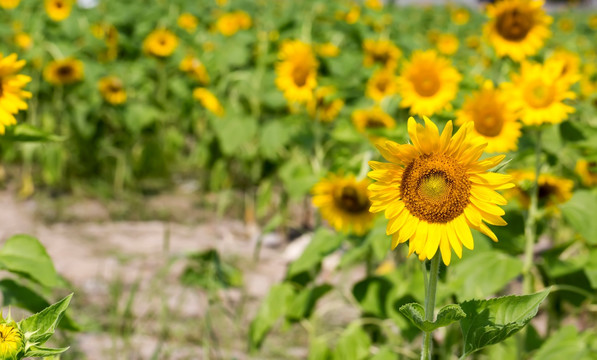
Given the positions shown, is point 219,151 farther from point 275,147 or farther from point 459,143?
point 459,143

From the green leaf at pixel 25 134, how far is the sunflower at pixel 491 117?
1.02m

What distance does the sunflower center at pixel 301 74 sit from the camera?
277 cm

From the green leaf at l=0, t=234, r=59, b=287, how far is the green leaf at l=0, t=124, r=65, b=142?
0.22m

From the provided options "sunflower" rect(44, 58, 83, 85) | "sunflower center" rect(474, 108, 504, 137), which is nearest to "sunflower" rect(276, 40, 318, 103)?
"sunflower center" rect(474, 108, 504, 137)

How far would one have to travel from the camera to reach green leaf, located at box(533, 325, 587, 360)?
1.73m

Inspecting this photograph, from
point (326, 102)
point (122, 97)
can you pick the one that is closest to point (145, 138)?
point (122, 97)

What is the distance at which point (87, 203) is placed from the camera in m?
4.22

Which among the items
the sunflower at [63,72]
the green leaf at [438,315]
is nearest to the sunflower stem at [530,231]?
the green leaf at [438,315]

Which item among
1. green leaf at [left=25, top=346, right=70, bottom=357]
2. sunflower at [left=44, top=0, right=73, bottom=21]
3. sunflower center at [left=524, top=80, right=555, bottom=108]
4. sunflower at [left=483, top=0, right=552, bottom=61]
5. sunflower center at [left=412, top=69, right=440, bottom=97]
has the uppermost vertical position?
sunflower at [left=44, top=0, right=73, bottom=21]

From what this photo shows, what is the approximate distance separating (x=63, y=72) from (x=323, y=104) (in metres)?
2.13

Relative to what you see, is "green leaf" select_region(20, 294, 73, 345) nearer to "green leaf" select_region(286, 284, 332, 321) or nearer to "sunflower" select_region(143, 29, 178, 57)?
"green leaf" select_region(286, 284, 332, 321)

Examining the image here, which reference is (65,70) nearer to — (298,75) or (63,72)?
(63,72)

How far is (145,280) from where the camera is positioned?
3059 millimetres

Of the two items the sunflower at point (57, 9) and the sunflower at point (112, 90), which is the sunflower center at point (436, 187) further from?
the sunflower at point (57, 9)
